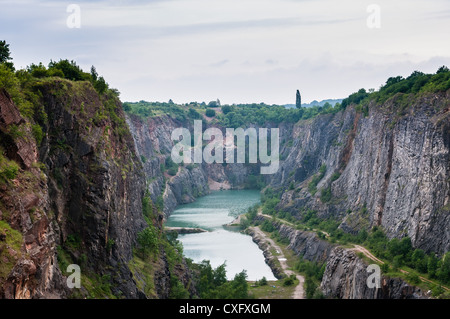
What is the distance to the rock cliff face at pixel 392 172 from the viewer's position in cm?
6044

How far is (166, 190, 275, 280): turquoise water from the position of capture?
90662 millimetres

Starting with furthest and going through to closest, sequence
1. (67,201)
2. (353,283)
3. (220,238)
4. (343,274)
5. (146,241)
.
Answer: (220,238) < (343,274) < (353,283) < (146,241) < (67,201)

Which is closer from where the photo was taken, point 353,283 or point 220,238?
point 353,283

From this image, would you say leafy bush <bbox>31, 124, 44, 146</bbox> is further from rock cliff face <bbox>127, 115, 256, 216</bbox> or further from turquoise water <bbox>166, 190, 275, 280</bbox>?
rock cliff face <bbox>127, 115, 256, 216</bbox>

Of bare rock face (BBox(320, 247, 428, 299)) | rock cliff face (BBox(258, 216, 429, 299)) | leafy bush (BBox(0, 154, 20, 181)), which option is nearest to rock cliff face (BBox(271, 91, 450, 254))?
rock cliff face (BBox(258, 216, 429, 299))

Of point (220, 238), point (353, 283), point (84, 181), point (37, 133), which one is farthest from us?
point (220, 238)

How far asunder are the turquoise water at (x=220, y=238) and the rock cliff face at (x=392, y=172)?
13670mm

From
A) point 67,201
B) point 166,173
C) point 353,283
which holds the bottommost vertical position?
point 353,283

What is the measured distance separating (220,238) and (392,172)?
44.5m

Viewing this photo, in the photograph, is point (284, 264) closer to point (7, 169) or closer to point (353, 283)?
point (353, 283)

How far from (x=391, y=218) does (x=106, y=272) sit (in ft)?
127

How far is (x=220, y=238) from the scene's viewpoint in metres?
110

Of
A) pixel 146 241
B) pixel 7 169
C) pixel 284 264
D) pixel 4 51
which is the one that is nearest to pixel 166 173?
pixel 284 264
